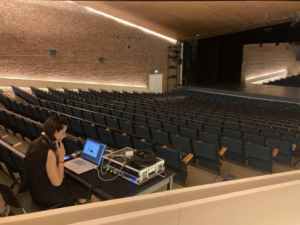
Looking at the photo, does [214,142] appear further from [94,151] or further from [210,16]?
[210,16]

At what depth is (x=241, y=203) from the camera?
151cm

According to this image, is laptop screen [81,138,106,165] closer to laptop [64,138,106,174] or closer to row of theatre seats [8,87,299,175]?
laptop [64,138,106,174]

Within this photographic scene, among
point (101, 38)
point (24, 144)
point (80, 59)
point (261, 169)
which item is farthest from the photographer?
point (101, 38)

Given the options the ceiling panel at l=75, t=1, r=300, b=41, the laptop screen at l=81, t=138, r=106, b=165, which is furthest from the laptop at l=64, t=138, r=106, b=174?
the ceiling panel at l=75, t=1, r=300, b=41

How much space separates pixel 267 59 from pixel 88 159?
24.0m

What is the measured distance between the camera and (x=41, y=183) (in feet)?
6.78

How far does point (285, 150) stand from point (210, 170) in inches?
59.3

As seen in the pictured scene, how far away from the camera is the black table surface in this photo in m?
2.02

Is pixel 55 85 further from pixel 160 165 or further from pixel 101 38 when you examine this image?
pixel 160 165

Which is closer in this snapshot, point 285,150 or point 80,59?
point 285,150

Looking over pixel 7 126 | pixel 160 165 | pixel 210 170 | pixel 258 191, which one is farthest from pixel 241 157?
pixel 7 126

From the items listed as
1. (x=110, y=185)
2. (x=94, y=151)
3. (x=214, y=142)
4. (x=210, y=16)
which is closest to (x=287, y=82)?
(x=210, y=16)

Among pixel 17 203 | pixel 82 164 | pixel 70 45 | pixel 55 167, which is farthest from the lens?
pixel 70 45

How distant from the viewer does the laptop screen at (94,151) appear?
253cm
